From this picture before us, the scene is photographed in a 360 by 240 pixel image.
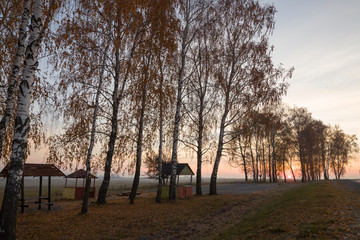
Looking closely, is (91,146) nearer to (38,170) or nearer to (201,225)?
(38,170)

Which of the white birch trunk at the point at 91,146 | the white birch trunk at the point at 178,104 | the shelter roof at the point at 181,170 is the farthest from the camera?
the shelter roof at the point at 181,170

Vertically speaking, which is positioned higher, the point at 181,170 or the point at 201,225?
the point at 181,170

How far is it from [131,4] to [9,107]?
643 cm

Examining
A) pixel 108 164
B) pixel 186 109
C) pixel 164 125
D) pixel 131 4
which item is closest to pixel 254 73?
pixel 186 109

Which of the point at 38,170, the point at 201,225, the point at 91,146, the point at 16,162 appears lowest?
the point at 201,225

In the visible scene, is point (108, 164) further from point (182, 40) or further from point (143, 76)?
point (182, 40)

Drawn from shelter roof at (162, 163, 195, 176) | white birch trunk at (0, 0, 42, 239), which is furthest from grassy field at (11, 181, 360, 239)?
shelter roof at (162, 163, 195, 176)

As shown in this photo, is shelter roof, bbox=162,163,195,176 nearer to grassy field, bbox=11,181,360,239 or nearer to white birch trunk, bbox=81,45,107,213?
grassy field, bbox=11,181,360,239

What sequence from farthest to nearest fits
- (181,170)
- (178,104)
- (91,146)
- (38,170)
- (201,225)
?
(181,170) < (178,104) < (38,170) < (91,146) < (201,225)

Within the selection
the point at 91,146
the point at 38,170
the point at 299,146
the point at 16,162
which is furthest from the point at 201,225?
the point at 299,146

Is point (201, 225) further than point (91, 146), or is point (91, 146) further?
point (91, 146)

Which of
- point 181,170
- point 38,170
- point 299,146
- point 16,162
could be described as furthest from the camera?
point 299,146

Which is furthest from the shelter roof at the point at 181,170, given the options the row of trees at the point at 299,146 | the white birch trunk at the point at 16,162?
the white birch trunk at the point at 16,162

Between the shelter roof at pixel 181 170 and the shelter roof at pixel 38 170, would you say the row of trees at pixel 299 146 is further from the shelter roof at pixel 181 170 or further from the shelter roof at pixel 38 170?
the shelter roof at pixel 38 170
